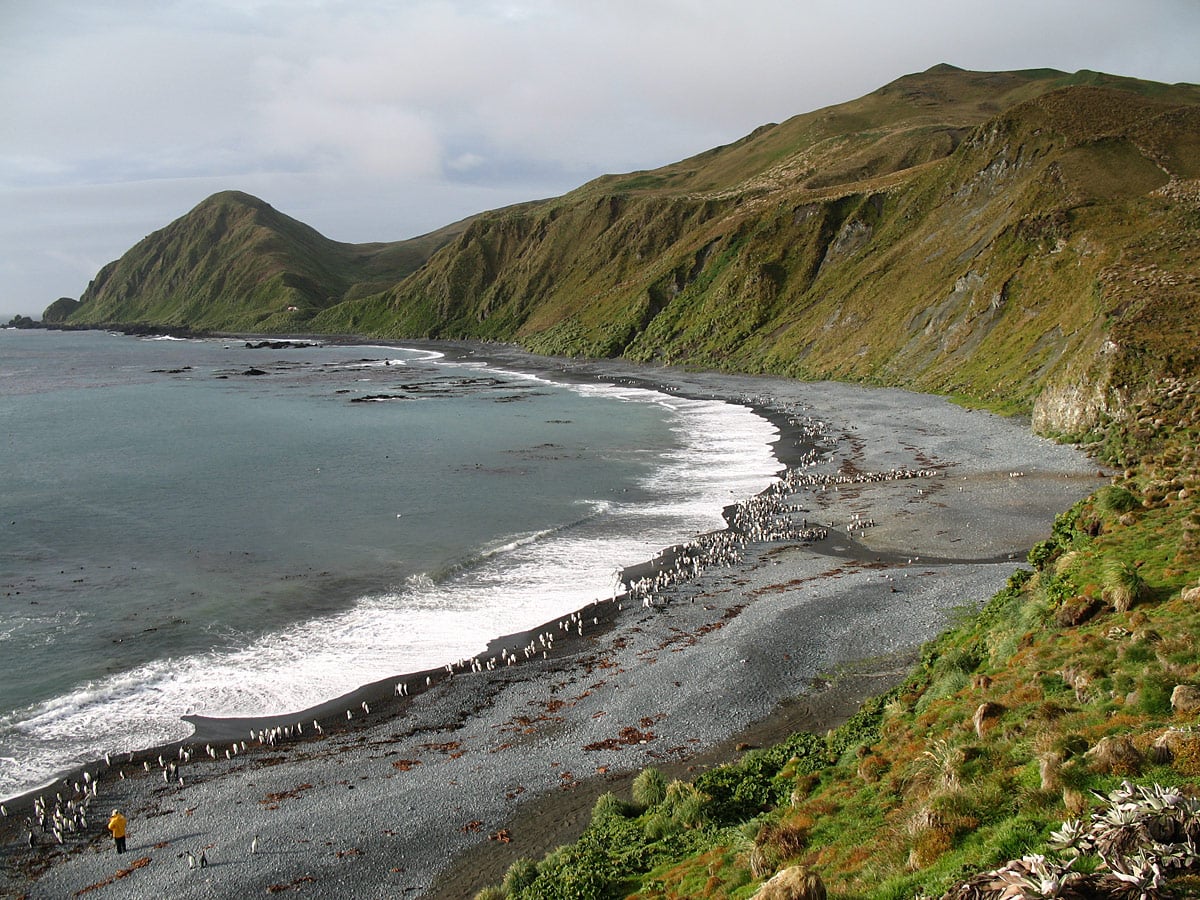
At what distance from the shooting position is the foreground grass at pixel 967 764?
34.6 feet

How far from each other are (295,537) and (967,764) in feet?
123

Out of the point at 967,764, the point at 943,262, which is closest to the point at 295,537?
the point at 967,764

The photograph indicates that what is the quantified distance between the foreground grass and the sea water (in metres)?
13.8

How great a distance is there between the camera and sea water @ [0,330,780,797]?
2625cm

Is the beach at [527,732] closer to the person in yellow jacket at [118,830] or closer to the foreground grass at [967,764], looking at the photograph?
the person in yellow jacket at [118,830]

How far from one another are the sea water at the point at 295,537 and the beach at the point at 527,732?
106 inches

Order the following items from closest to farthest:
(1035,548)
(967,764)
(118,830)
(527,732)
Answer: (967,764) → (118,830) → (527,732) → (1035,548)

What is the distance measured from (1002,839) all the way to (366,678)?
69.5ft

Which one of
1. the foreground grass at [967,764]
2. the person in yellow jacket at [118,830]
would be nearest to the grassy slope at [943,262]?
the foreground grass at [967,764]

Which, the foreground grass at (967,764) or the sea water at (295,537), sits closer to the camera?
the foreground grass at (967,764)

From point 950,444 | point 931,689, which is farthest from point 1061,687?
point 950,444

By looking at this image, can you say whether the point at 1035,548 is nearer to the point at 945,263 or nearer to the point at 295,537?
the point at 295,537

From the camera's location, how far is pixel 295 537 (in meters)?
42.4

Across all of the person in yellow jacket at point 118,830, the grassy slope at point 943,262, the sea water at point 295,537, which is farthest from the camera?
the grassy slope at point 943,262
